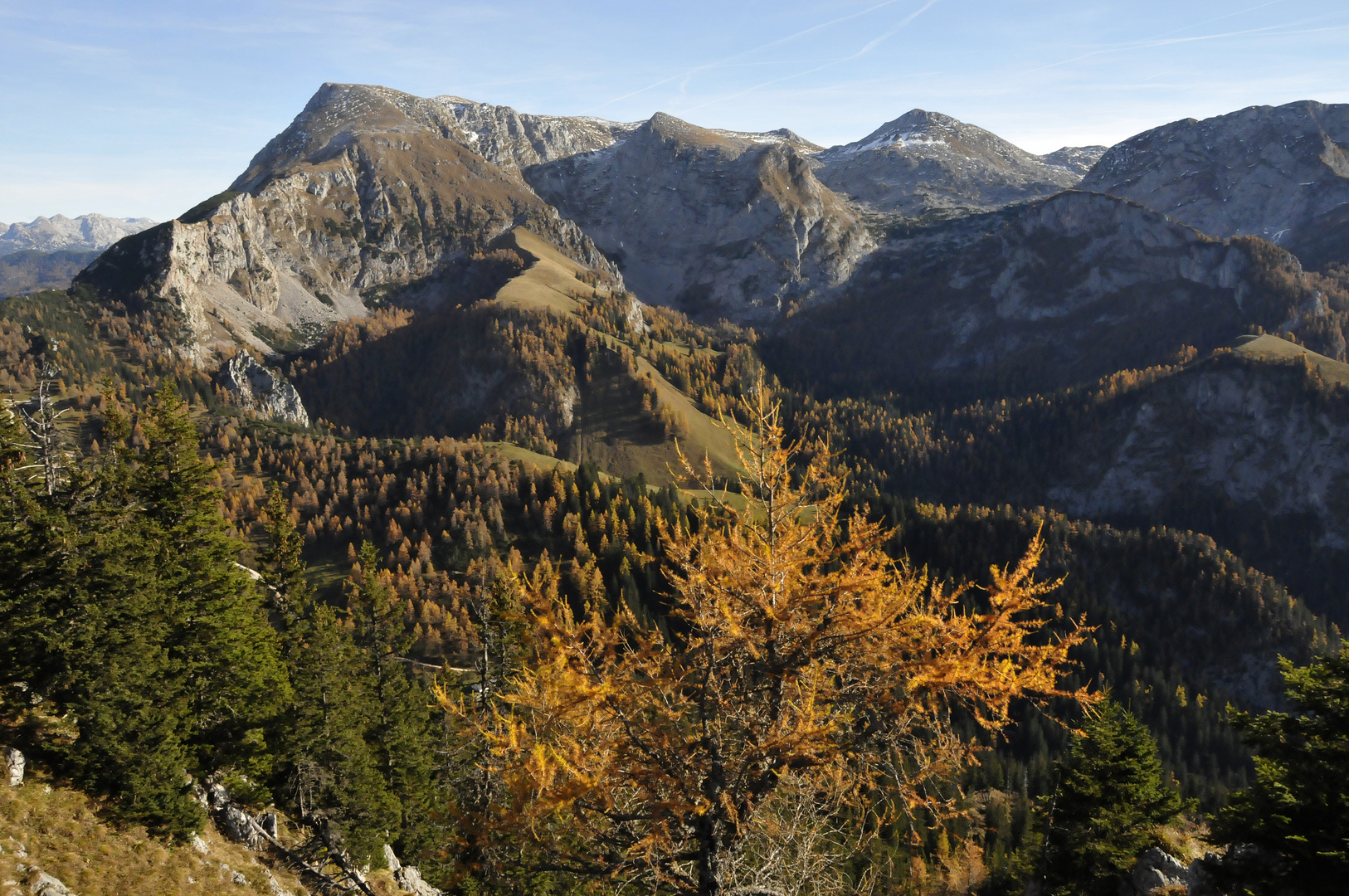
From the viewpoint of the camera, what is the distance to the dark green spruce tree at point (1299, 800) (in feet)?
66.2

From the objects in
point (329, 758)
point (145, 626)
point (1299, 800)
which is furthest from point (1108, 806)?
point (145, 626)

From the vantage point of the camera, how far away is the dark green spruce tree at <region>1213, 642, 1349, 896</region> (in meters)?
20.2

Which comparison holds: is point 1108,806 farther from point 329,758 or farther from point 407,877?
point 329,758

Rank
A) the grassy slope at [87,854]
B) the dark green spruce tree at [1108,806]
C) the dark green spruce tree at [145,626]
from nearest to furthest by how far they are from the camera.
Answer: the grassy slope at [87,854] < the dark green spruce tree at [145,626] < the dark green spruce tree at [1108,806]

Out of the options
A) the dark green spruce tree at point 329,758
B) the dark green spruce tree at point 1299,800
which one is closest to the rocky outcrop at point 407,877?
the dark green spruce tree at point 329,758

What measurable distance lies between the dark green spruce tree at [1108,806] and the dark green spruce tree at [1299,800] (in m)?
8.56

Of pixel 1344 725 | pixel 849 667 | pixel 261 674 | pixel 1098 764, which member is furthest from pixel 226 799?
pixel 1344 725

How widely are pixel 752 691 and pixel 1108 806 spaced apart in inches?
1163

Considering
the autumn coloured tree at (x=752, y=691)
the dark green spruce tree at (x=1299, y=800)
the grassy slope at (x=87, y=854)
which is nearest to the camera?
the autumn coloured tree at (x=752, y=691)

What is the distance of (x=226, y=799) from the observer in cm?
3228

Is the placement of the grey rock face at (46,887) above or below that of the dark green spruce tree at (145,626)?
below

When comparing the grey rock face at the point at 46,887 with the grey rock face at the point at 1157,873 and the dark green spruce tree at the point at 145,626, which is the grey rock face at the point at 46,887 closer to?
the dark green spruce tree at the point at 145,626

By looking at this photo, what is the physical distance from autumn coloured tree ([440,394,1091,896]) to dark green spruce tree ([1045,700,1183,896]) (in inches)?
1004

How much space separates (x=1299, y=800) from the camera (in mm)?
20922
